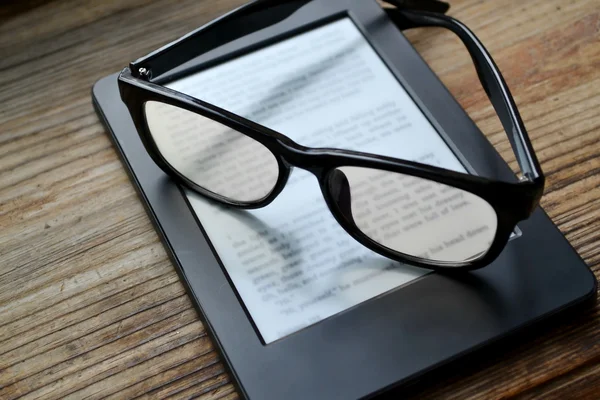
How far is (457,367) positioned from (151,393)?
20cm

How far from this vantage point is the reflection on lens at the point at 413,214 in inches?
18.5

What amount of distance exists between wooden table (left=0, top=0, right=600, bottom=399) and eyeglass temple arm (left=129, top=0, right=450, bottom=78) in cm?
9

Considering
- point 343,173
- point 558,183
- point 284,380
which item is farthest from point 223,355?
point 558,183

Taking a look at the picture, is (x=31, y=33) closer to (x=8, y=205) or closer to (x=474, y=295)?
(x=8, y=205)

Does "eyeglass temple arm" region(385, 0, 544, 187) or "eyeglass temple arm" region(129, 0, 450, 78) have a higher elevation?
"eyeglass temple arm" region(129, 0, 450, 78)

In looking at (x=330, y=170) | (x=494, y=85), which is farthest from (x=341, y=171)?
(x=494, y=85)

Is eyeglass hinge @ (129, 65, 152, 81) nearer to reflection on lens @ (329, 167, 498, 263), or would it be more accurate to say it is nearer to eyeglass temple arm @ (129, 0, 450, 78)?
eyeglass temple arm @ (129, 0, 450, 78)

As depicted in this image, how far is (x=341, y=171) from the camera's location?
1.54 ft

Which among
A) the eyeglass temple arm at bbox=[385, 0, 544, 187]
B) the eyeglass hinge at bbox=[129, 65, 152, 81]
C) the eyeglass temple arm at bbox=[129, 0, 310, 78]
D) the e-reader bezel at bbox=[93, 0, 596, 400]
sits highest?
the eyeglass temple arm at bbox=[129, 0, 310, 78]

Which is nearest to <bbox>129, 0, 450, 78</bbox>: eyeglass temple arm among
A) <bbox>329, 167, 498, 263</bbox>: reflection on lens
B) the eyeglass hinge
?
the eyeglass hinge

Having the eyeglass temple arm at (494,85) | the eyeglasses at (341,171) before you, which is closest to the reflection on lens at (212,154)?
the eyeglasses at (341,171)

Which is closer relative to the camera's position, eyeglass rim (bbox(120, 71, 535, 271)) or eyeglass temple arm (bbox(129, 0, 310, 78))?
eyeglass rim (bbox(120, 71, 535, 271))

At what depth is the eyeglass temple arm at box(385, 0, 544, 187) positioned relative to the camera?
0.43 metres

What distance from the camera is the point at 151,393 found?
45 cm
